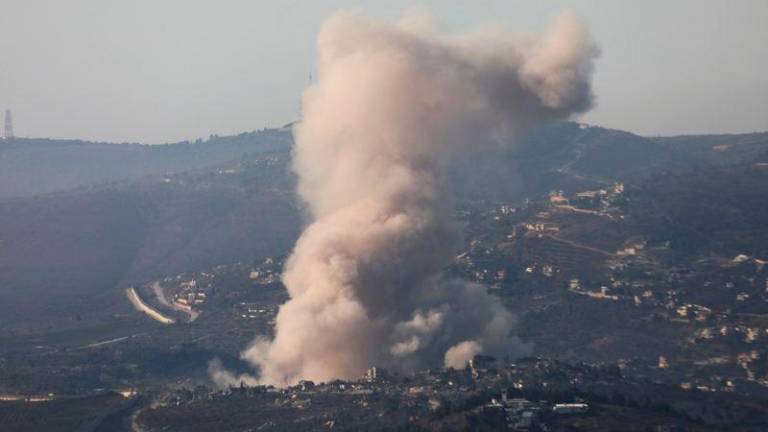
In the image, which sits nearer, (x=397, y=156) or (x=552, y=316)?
(x=397, y=156)

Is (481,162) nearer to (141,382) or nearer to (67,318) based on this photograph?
(67,318)

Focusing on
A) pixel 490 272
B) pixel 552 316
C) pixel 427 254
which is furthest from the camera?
pixel 490 272

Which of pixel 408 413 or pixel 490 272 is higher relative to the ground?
pixel 490 272

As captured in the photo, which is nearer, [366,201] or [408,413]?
[408,413]

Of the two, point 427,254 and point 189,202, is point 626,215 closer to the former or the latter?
point 427,254

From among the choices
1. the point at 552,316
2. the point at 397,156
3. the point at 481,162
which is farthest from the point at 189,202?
the point at 397,156

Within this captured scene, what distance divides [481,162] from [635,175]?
1997 centimetres

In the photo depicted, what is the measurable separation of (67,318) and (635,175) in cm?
8170

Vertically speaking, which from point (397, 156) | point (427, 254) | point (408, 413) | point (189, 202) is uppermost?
point (189, 202)

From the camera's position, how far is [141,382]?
95.6 metres

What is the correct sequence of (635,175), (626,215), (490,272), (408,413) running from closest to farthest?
(408,413)
(490,272)
(626,215)
(635,175)

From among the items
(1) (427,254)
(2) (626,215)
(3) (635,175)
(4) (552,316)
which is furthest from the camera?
(3) (635,175)

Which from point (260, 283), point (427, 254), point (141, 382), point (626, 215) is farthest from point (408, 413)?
point (626, 215)

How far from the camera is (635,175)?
185 meters
